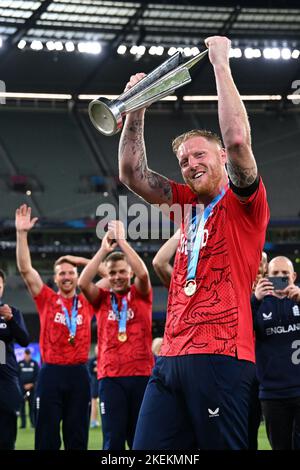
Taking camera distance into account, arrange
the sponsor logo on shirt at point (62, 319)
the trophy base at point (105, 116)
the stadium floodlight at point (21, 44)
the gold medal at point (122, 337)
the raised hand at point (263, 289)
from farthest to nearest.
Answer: the stadium floodlight at point (21, 44) < the sponsor logo on shirt at point (62, 319) < the gold medal at point (122, 337) < the raised hand at point (263, 289) < the trophy base at point (105, 116)

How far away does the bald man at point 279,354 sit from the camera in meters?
5.29

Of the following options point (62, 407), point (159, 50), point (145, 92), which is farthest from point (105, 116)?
point (159, 50)

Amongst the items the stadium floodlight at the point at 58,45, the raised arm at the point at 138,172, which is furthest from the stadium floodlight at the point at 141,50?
the raised arm at the point at 138,172

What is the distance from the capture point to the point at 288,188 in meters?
25.9

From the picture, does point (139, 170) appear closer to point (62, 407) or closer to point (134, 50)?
point (62, 407)

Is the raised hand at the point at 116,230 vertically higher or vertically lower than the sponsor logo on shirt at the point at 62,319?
higher

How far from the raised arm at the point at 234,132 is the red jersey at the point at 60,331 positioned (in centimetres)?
438

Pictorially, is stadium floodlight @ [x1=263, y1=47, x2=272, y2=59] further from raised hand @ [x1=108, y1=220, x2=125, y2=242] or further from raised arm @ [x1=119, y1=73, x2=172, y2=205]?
raised arm @ [x1=119, y1=73, x2=172, y2=205]

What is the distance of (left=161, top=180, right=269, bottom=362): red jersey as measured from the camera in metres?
2.85

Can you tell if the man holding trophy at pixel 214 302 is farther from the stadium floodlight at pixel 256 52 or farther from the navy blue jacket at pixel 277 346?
the stadium floodlight at pixel 256 52

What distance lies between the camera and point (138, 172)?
10.9ft

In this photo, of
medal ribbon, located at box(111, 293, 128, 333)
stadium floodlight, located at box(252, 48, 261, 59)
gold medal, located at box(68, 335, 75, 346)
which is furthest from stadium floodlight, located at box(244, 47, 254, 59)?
medal ribbon, located at box(111, 293, 128, 333)

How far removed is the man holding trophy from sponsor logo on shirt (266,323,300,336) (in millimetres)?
2567
